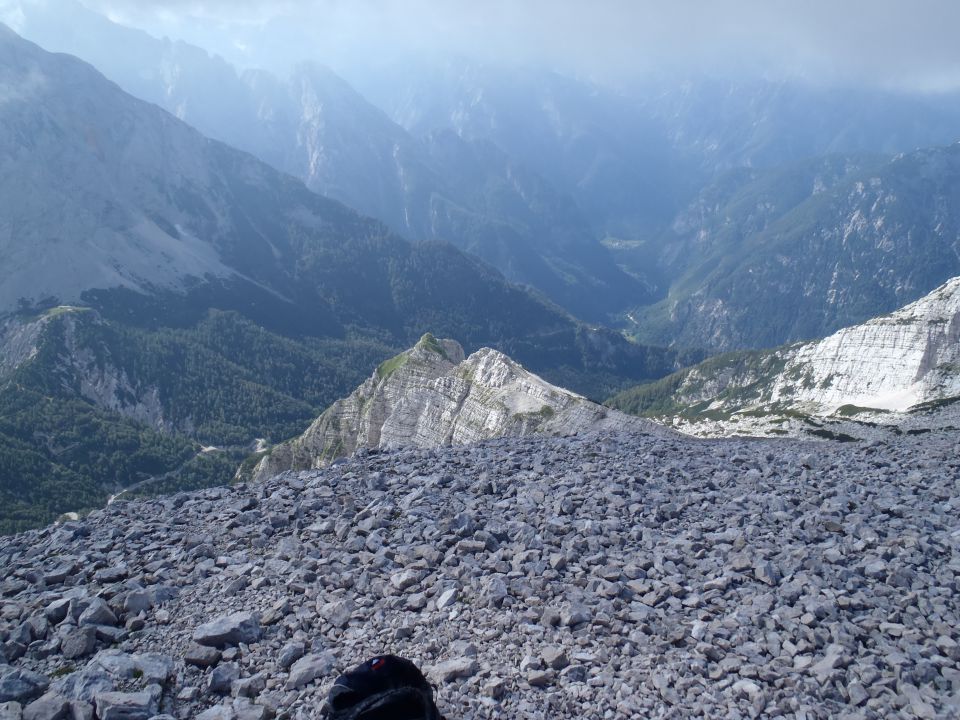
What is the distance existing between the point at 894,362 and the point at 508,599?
13223cm

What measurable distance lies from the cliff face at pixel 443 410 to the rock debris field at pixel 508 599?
27105 millimetres

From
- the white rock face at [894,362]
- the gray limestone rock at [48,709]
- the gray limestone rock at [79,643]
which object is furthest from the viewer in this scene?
the white rock face at [894,362]

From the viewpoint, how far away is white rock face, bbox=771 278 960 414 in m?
114

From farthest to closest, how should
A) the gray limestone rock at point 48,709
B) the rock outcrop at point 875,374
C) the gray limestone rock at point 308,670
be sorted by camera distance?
the rock outcrop at point 875,374 < the gray limestone rock at point 308,670 < the gray limestone rock at point 48,709

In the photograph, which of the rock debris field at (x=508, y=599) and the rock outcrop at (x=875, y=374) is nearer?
the rock debris field at (x=508, y=599)

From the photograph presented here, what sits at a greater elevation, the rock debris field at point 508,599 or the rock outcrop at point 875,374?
the rock outcrop at point 875,374

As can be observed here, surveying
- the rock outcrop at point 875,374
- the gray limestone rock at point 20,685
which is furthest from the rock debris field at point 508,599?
the rock outcrop at point 875,374

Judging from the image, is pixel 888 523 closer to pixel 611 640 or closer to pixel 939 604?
pixel 939 604

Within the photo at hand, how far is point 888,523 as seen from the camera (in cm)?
1870

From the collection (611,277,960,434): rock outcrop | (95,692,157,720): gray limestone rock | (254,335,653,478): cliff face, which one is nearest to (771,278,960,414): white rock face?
(611,277,960,434): rock outcrop

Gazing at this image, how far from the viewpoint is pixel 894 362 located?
12569 cm

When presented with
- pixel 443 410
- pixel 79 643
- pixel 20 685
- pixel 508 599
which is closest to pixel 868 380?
pixel 443 410

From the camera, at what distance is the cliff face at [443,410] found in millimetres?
53781

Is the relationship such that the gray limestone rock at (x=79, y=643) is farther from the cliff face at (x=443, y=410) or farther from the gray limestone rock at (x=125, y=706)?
the cliff face at (x=443, y=410)
